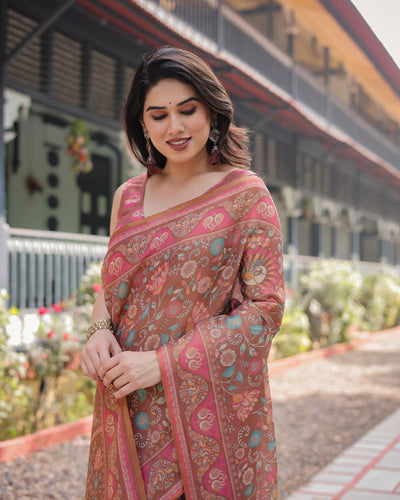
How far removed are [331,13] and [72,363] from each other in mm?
9911

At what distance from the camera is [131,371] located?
162 cm

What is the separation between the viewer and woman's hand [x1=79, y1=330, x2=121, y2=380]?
172cm

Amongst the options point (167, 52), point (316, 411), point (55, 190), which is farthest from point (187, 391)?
point (55, 190)

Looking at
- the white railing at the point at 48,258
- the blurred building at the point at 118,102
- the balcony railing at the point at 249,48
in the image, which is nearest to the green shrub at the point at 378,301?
the blurred building at the point at 118,102

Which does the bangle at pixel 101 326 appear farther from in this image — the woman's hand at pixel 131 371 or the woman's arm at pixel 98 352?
the woman's hand at pixel 131 371

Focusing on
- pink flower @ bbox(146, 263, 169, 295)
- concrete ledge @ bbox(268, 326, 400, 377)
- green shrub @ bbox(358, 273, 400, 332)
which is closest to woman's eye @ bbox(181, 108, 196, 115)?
pink flower @ bbox(146, 263, 169, 295)

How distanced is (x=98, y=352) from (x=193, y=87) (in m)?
0.73

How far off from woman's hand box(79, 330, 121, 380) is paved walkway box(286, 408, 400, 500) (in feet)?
8.81

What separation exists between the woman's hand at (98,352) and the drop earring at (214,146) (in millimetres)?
549

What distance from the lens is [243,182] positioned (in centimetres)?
180

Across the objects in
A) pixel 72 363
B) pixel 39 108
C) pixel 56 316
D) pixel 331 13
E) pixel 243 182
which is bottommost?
pixel 72 363

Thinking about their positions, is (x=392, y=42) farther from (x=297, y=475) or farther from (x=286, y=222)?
(x=286, y=222)

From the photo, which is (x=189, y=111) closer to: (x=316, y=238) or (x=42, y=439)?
(x=42, y=439)

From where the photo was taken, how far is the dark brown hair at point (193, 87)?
1.74 meters
